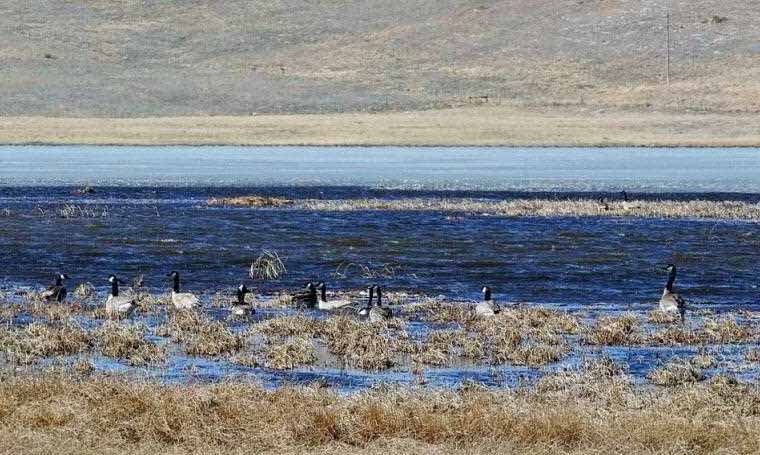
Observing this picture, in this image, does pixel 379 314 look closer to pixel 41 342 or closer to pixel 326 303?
pixel 326 303

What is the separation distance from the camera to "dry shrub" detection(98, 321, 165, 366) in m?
15.4

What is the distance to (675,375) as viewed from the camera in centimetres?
A: 1430

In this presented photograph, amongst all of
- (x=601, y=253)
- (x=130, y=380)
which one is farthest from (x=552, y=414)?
(x=601, y=253)

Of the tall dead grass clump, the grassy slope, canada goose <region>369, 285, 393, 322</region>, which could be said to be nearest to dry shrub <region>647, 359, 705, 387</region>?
canada goose <region>369, 285, 393, 322</region>

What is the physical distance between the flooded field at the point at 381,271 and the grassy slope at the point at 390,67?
22.0m

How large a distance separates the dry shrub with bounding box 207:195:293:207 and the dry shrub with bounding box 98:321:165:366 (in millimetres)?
20858

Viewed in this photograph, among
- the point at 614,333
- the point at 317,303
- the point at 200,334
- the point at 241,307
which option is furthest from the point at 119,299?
the point at 614,333

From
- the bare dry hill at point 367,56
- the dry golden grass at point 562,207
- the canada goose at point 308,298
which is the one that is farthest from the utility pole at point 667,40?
the canada goose at point 308,298

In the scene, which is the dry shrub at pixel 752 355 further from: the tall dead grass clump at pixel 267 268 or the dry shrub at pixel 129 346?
the tall dead grass clump at pixel 267 268

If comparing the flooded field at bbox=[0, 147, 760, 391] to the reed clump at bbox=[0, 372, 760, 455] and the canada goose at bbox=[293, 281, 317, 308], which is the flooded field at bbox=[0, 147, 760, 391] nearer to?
the canada goose at bbox=[293, 281, 317, 308]

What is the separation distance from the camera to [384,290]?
2222cm

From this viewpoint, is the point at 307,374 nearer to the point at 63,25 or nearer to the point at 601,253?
the point at 601,253

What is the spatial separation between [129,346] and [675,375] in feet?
19.7

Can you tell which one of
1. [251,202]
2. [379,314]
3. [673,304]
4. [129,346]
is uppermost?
[251,202]
